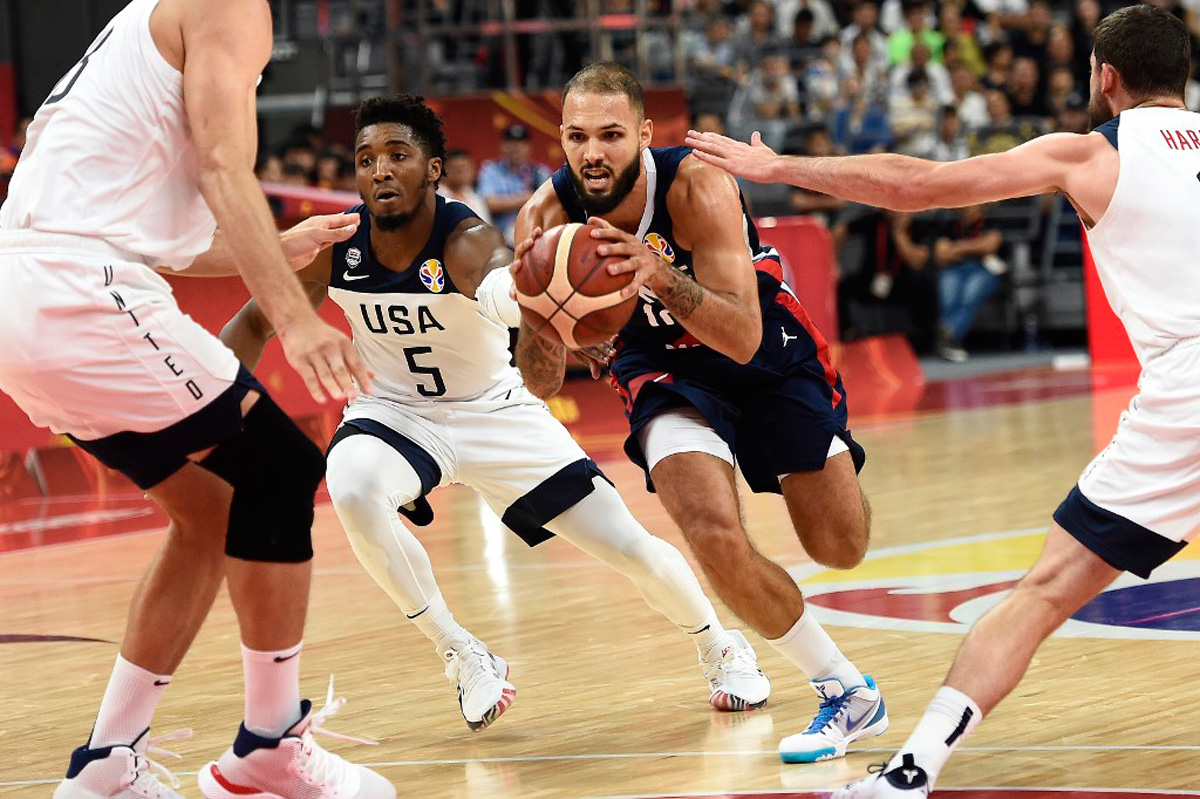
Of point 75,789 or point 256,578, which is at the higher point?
point 256,578

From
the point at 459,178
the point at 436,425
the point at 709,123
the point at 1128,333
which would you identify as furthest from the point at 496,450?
the point at 709,123

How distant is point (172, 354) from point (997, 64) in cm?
1596

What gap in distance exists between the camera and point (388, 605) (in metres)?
7.50

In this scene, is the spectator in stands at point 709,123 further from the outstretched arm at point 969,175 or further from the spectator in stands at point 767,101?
the outstretched arm at point 969,175

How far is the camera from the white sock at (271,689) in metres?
4.26

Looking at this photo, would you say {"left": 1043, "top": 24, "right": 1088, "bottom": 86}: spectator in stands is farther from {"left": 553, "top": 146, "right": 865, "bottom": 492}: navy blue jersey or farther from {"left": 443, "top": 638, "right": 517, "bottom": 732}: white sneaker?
{"left": 443, "top": 638, "right": 517, "bottom": 732}: white sneaker

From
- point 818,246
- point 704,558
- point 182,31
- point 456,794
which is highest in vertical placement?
point 182,31

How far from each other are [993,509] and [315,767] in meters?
5.44

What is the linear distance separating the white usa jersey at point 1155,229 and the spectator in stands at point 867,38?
14.4m

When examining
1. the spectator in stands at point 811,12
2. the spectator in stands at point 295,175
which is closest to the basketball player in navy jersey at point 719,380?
the spectator in stands at point 295,175

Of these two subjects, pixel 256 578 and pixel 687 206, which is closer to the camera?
pixel 256 578

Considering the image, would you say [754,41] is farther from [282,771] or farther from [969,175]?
[282,771]

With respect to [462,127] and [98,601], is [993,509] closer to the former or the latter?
[98,601]

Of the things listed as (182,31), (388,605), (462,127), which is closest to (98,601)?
(388,605)
